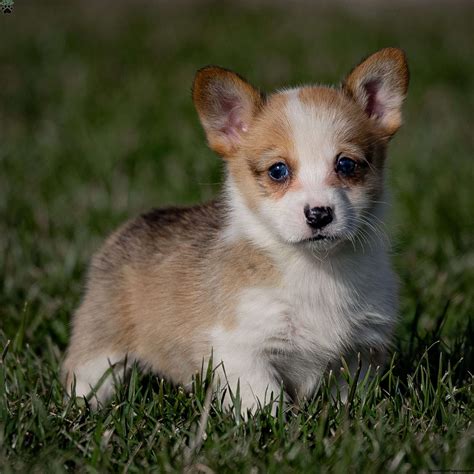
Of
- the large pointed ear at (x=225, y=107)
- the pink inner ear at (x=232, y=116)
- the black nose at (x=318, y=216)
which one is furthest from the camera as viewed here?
the pink inner ear at (x=232, y=116)

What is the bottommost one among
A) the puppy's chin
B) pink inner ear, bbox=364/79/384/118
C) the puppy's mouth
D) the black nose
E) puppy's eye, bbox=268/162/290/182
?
the puppy's chin

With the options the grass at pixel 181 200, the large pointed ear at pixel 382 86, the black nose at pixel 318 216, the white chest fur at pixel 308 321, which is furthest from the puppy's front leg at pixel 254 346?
the large pointed ear at pixel 382 86

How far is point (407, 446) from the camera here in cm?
341

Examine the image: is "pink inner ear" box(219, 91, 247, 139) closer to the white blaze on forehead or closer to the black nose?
the white blaze on forehead

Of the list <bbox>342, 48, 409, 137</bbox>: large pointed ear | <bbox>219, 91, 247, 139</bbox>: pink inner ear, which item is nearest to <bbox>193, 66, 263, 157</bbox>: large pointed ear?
<bbox>219, 91, 247, 139</bbox>: pink inner ear

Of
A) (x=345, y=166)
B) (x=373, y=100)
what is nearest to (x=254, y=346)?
(x=345, y=166)

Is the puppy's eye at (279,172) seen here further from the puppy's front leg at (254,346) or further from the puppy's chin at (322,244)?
the puppy's front leg at (254,346)

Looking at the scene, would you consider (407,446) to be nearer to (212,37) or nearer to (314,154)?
(314,154)

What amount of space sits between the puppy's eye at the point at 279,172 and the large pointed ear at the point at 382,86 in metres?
0.66

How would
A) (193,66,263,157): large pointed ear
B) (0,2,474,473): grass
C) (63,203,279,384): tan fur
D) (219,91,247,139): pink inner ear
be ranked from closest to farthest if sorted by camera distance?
1. (0,2,474,473): grass
2. (63,203,279,384): tan fur
3. (193,66,263,157): large pointed ear
4. (219,91,247,139): pink inner ear

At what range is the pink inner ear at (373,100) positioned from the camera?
4.42 metres

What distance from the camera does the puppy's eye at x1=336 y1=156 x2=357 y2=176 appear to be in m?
3.93

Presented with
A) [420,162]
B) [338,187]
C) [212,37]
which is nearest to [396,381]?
Result: [338,187]

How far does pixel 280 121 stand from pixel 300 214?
0.56 metres
